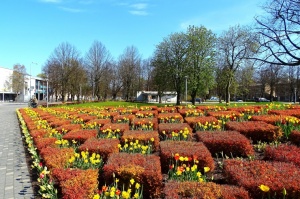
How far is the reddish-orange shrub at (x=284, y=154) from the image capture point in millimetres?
4750

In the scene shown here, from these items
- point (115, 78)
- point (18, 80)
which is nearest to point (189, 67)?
point (115, 78)

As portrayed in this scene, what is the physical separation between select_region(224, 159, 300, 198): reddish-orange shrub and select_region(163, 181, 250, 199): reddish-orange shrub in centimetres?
23

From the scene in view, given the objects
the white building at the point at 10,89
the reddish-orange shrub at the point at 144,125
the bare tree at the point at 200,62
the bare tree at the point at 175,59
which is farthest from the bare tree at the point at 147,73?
the reddish-orange shrub at the point at 144,125

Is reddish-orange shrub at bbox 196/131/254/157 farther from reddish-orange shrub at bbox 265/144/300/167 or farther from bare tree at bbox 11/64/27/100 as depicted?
bare tree at bbox 11/64/27/100

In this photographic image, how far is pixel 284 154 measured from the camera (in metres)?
5.00

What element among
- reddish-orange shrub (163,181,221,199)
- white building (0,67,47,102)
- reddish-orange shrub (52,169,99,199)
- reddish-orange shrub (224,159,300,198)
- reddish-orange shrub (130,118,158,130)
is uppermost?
white building (0,67,47,102)

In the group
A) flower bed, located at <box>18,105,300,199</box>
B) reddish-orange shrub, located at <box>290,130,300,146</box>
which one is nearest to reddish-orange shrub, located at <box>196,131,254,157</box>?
flower bed, located at <box>18,105,300,199</box>

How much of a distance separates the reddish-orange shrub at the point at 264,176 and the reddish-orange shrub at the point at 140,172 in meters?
1.15

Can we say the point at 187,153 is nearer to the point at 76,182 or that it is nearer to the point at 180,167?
the point at 180,167

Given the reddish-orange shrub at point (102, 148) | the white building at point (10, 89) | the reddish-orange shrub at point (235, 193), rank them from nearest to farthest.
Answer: the reddish-orange shrub at point (235, 193) → the reddish-orange shrub at point (102, 148) → the white building at point (10, 89)

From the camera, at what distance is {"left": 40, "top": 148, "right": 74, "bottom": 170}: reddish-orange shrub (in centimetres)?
527

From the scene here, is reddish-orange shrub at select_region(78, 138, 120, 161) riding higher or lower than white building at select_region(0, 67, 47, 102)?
lower

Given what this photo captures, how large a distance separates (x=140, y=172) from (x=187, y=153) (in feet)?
4.20

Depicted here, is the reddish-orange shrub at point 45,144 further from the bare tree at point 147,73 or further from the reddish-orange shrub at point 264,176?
the bare tree at point 147,73
